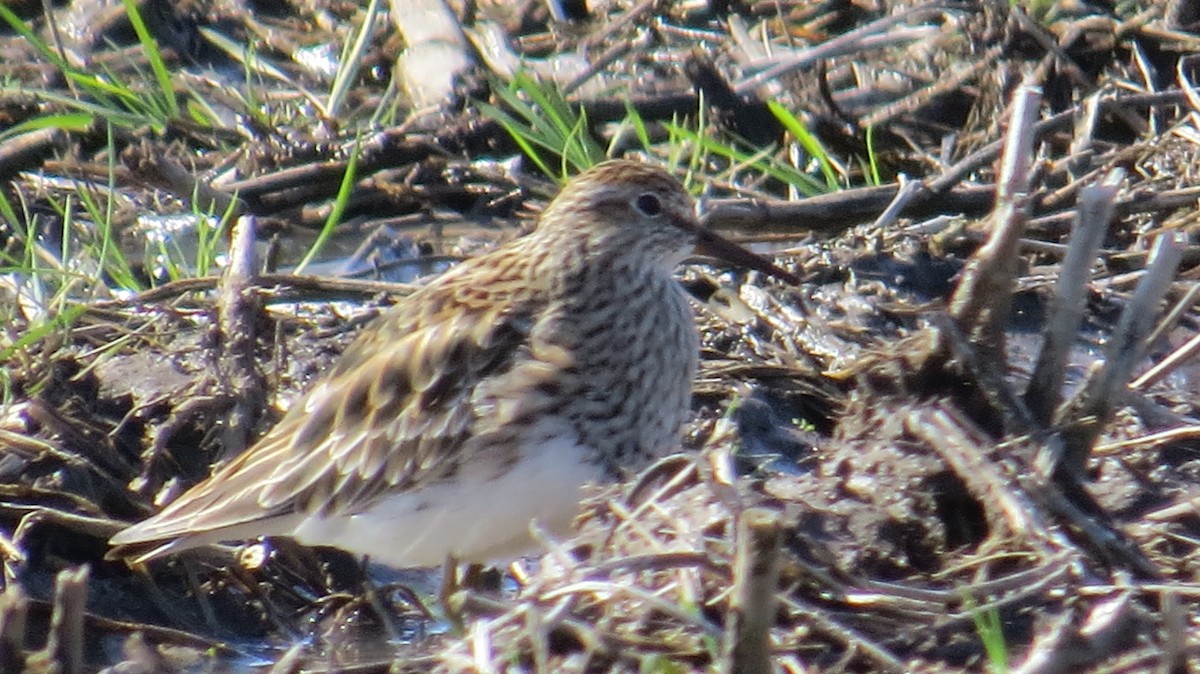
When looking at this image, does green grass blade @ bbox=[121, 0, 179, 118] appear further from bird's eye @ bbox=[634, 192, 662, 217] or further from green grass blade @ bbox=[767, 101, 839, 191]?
bird's eye @ bbox=[634, 192, 662, 217]

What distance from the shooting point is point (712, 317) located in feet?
20.5

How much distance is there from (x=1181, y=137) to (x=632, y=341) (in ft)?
8.47

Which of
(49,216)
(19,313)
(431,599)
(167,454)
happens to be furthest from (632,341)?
(49,216)

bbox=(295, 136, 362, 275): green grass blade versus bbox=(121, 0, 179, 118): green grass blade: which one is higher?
bbox=(121, 0, 179, 118): green grass blade

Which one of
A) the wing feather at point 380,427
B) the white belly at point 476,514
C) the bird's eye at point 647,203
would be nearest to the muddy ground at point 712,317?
the white belly at point 476,514

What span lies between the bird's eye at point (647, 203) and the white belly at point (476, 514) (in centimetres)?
84

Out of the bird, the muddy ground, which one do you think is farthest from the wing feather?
the muddy ground

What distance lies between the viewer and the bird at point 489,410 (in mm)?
4879

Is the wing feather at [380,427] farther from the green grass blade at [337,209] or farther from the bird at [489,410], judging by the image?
the green grass blade at [337,209]

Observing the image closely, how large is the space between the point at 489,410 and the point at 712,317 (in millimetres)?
1491

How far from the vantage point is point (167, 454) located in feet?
18.3

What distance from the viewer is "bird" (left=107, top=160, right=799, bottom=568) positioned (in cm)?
488

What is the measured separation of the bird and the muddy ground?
0.23 meters

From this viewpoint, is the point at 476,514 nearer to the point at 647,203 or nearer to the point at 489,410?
the point at 489,410
